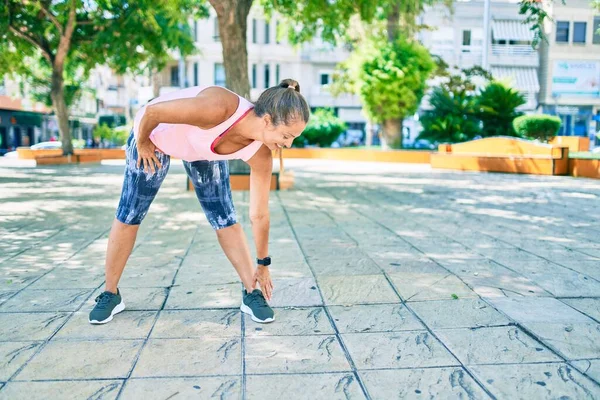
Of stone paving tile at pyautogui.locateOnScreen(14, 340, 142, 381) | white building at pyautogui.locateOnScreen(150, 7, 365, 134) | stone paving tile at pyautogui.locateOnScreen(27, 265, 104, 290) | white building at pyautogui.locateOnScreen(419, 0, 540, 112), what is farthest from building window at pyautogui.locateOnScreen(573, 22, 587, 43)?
stone paving tile at pyautogui.locateOnScreen(14, 340, 142, 381)

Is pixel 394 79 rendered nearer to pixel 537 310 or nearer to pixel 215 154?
pixel 537 310

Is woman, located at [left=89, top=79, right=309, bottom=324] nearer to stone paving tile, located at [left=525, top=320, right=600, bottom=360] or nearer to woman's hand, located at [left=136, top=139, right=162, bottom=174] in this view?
woman's hand, located at [left=136, top=139, right=162, bottom=174]

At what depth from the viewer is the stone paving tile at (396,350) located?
275cm

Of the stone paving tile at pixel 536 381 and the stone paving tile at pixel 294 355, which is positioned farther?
the stone paving tile at pixel 294 355

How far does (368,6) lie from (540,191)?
467cm

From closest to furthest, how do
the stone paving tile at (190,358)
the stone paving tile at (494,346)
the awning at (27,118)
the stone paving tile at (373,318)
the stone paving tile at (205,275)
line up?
the stone paving tile at (190,358)
the stone paving tile at (494,346)
the stone paving tile at (373,318)
the stone paving tile at (205,275)
the awning at (27,118)

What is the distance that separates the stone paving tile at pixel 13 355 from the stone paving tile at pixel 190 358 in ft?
1.75

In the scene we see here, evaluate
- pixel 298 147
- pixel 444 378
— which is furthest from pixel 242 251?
pixel 298 147

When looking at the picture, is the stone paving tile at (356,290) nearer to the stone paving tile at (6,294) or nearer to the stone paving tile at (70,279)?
the stone paving tile at (70,279)

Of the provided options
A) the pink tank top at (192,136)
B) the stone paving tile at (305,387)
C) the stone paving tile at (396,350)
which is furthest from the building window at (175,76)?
the stone paving tile at (305,387)

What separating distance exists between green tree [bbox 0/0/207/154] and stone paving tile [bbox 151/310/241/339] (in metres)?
13.6

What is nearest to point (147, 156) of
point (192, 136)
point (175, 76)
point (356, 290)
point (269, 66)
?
point (192, 136)

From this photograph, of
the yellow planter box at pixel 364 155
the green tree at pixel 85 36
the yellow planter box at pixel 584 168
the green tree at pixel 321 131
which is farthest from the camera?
the green tree at pixel 321 131

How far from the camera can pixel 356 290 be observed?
4023 mm
